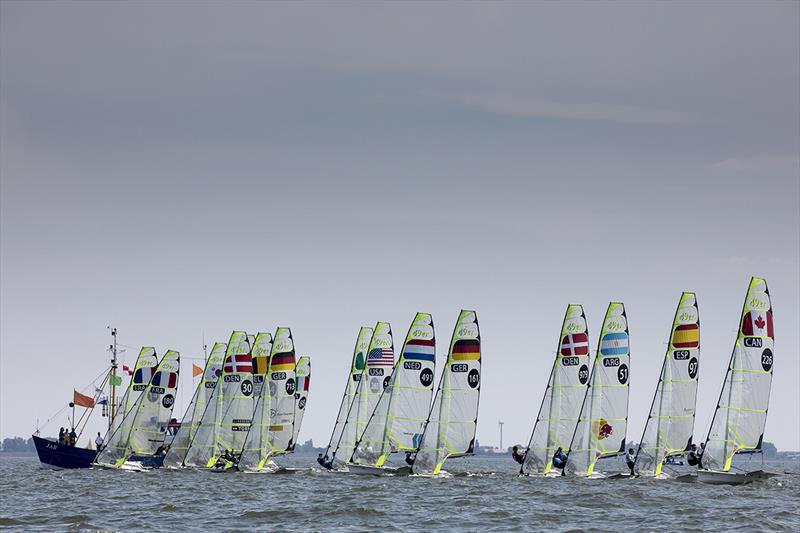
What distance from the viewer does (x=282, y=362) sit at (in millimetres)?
90625

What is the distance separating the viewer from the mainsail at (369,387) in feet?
290

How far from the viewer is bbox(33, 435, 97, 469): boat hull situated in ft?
316

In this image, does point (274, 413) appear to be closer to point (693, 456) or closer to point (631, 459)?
point (631, 459)

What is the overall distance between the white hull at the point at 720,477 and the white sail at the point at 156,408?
4475 centimetres

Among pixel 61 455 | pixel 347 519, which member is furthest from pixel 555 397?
pixel 61 455

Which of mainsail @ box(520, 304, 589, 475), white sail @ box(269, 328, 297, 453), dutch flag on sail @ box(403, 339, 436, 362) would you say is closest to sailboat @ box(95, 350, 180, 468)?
white sail @ box(269, 328, 297, 453)

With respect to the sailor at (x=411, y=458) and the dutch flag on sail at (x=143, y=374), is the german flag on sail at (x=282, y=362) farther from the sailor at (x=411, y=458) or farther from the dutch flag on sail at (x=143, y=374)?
the sailor at (x=411, y=458)

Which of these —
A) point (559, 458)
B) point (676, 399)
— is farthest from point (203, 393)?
point (676, 399)

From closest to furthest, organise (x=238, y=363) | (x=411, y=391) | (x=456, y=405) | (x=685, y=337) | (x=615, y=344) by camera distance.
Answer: (x=456, y=405) → (x=685, y=337) → (x=411, y=391) → (x=615, y=344) → (x=238, y=363)

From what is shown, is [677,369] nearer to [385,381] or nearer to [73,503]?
[385,381]

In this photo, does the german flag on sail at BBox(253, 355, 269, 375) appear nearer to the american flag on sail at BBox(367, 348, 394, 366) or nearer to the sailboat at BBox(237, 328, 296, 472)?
the sailboat at BBox(237, 328, 296, 472)

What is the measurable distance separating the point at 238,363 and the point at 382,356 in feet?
41.1

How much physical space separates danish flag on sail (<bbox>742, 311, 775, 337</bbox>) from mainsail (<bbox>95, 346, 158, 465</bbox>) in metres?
49.5

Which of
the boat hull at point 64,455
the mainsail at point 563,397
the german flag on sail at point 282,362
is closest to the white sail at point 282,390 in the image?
the german flag on sail at point 282,362
